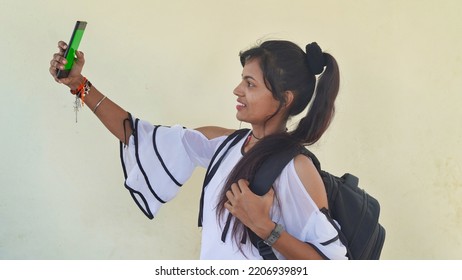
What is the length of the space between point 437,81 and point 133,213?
1411 mm

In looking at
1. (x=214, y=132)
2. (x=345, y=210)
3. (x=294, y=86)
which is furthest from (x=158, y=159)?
(x=345, y=210)

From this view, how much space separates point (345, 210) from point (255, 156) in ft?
0.93

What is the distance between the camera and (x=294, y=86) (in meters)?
1.76

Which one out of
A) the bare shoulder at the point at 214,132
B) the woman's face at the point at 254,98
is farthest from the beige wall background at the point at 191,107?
the woman's face at the point at 254,98

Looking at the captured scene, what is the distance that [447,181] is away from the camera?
2.77 metres

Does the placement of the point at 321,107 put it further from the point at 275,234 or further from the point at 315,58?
the point at 275,234

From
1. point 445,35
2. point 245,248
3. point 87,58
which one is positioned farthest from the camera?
point 445,35

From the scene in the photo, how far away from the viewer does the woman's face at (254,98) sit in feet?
5.76

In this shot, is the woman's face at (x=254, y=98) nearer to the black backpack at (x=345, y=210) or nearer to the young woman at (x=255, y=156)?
the young woman at (x=255, y=156)

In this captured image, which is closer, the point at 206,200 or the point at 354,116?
the point at 206,200

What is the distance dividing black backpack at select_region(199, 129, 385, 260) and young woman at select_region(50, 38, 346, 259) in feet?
0.07

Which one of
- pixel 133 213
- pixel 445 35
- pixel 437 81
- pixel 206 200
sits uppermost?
pixel 445 35
